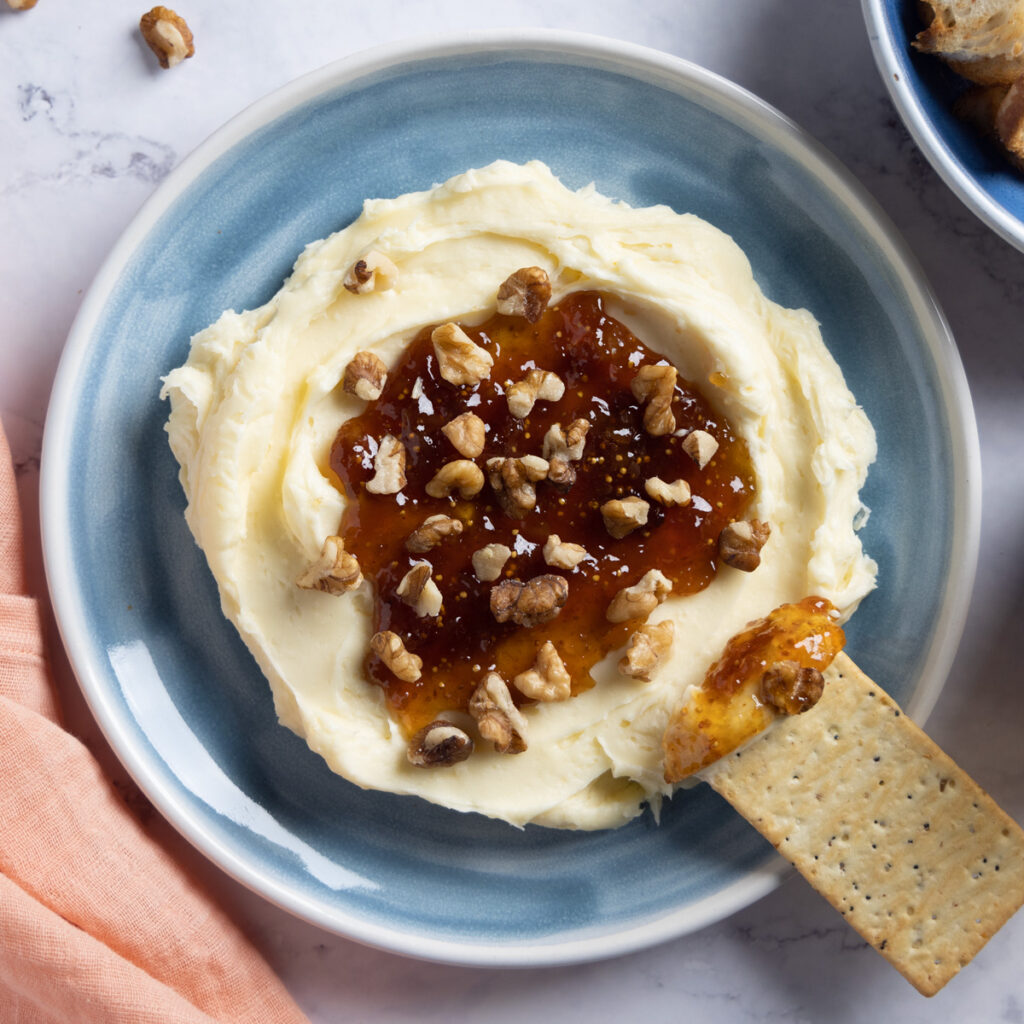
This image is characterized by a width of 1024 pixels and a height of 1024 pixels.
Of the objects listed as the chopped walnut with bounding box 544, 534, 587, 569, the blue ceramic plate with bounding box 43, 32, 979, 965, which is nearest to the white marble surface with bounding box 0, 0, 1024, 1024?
the blue ceramic plate with bounding box 43, 32, 979, 965

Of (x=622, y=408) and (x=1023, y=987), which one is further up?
(x=622, y=408)

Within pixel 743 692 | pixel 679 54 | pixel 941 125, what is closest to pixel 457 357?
pixel 743 692

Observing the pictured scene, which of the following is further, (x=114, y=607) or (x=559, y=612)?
(x=114, y=607)

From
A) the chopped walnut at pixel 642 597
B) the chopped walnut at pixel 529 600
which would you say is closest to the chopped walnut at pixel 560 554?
the chopped walnut at pixel 529 600

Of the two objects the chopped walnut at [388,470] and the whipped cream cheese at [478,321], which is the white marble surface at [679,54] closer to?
the whipped cream cheese at [478,321]

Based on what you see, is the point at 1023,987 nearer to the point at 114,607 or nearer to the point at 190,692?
the point at 190,692

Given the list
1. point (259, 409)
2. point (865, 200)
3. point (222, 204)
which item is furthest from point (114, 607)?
point (865, 200)

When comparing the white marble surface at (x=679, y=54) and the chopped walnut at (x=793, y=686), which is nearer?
the chopped walnut at (x=793, y=686)
